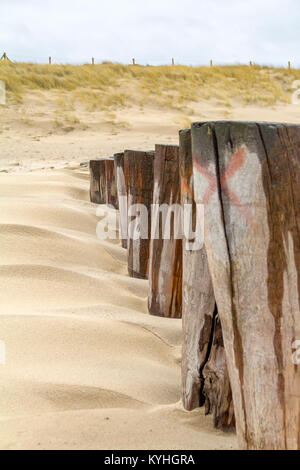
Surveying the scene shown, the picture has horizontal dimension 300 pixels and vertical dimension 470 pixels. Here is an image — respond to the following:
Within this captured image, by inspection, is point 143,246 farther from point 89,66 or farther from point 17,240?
point 89,66

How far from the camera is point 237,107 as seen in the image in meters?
24.4

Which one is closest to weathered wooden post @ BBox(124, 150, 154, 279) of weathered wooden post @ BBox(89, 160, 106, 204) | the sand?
the sand

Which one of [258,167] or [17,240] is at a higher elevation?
[258,167]

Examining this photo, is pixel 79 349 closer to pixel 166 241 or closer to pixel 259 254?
pixel 166 241

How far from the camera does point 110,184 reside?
625cm

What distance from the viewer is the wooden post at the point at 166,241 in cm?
304

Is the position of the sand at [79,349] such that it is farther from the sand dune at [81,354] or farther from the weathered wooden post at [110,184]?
the weathered wooden post at [110,184]

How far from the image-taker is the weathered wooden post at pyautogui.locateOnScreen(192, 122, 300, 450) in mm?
1352

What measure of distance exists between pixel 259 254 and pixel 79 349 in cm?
129

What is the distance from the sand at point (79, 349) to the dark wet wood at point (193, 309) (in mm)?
94

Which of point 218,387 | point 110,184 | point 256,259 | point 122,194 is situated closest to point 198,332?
point 218,387

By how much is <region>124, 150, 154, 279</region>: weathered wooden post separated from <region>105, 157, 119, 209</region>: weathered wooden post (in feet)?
7.23
